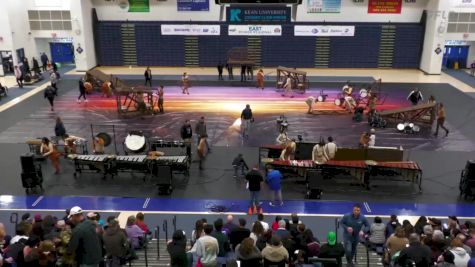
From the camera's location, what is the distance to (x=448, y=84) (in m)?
31.8

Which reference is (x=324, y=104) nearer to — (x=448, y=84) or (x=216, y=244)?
(x=448, y=84)

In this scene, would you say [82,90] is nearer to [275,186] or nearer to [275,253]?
[275,186]

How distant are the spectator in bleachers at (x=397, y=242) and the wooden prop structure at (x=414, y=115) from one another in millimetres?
13844

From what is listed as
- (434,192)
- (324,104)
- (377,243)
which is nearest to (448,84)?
(324,104)

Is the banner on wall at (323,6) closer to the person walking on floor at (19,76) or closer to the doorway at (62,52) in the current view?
the doorway at (62,52)

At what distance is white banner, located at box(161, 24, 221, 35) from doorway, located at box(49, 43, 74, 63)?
8.42 metres

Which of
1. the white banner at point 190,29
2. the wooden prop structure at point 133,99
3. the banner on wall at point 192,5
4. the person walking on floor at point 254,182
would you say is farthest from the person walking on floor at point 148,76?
the person walking on floor at point 254,182

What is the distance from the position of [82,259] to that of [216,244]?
259 cm

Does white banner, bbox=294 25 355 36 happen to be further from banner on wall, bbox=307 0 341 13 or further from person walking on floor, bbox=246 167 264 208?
person walking on floor, bbox=246 167 264 208

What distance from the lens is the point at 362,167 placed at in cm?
1564

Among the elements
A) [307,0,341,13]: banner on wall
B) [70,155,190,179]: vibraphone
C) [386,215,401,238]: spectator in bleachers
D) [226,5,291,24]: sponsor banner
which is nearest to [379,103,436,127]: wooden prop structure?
[70,155,190,179]: vibraphone

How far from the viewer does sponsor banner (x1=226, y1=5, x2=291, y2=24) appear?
36.5 metres

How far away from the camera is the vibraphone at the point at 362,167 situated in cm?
1562

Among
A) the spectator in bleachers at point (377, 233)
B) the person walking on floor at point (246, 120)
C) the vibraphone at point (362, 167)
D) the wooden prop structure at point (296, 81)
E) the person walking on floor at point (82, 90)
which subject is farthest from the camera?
the wooden prop structure at point (296, 81)
